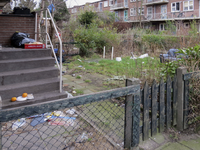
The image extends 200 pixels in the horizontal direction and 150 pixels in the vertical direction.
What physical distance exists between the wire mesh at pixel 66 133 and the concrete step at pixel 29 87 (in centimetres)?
73

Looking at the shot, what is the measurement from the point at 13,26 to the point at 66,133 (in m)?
5.38

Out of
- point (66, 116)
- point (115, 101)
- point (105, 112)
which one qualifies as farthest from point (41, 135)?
point (115, 101)

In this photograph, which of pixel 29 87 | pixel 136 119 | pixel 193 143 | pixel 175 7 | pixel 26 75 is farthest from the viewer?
pixel 175 7

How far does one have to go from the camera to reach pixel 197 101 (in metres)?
3.25

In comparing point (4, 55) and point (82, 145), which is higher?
point (4, 55)

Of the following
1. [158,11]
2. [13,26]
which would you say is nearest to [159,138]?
[13,26]

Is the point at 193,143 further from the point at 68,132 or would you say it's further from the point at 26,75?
the point at 26,75

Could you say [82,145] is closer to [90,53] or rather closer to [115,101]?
[115,101]

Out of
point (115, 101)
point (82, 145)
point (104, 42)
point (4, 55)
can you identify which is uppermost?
point (104, 42)

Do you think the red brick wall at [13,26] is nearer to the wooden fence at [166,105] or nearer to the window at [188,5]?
the wooden fence at [166,105]

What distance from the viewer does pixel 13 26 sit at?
6871 millimetres

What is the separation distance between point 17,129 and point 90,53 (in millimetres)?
9745

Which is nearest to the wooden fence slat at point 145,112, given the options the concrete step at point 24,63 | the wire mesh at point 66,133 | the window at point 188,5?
the wire mesh at point 66,133

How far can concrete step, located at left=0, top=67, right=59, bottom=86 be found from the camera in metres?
4.18
